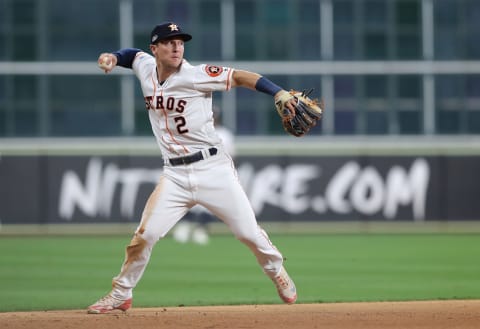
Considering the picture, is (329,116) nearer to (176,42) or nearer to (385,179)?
(385,179)

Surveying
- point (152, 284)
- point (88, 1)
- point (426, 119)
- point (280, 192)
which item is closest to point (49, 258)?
point (152, 284)

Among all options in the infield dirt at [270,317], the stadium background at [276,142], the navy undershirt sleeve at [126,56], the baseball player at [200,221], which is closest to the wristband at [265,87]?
the navy undershirt sleeve at [126,56]

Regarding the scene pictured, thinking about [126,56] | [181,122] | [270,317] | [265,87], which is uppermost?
[126,56]

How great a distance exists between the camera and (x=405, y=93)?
19688 millimetres

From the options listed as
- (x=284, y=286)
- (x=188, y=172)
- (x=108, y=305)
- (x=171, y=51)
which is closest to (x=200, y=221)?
(x=284, y=286)

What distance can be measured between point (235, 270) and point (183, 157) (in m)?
4.33

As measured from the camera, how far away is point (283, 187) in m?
17.2

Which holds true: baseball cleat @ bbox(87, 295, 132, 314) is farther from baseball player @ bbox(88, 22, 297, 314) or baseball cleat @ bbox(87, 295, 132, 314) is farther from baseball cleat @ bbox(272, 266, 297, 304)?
baseball cleat @ bbox(272, 266, 297, 304)

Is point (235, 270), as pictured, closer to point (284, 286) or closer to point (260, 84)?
point (284, 286)

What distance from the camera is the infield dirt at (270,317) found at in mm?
7055

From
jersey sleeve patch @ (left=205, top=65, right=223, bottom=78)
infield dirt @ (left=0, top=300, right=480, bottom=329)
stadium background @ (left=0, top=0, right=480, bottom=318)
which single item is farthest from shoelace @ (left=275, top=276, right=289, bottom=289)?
stadium background @ (left=0, top=0, right=480, bottom=318)

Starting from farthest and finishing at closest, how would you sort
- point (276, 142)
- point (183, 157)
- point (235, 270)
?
point (276, 142), point (235, 270), point (183, 157)

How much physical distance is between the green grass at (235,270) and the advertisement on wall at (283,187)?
77cm

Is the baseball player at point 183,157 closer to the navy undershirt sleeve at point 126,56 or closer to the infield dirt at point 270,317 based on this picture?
the navy undershirt sleeve at point 126,56
